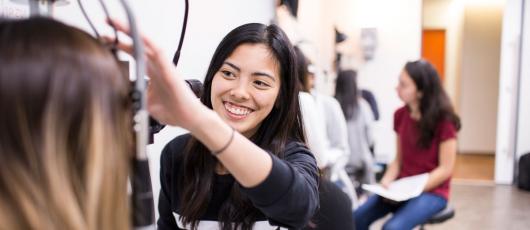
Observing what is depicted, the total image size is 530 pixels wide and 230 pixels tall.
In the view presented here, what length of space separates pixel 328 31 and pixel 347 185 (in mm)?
2683

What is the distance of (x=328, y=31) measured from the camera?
5.03 metres

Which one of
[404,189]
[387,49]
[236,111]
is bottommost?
[404,189]

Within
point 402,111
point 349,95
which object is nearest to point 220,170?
point 402,111

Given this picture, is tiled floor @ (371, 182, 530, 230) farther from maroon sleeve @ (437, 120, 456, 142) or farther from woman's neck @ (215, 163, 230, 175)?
woman's neck @ (215, 163, 230, 175)

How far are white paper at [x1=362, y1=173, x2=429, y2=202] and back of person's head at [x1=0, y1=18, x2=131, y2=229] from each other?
5.74ft

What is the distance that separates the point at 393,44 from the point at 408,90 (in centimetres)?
279

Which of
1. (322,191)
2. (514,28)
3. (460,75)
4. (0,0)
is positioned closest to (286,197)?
(322,191)

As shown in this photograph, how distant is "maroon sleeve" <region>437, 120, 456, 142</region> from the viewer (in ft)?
6.73

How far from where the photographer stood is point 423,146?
215 centimetres

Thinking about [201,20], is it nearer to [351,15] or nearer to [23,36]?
[23,36]

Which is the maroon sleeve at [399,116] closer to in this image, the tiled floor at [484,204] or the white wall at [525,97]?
the tiled floor at [484,204]

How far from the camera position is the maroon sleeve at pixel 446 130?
2053 mm

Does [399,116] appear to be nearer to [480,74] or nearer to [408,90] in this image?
[408,90]

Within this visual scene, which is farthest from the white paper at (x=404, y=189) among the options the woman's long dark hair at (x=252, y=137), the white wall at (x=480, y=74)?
the white wall at (x=480, y=74)
